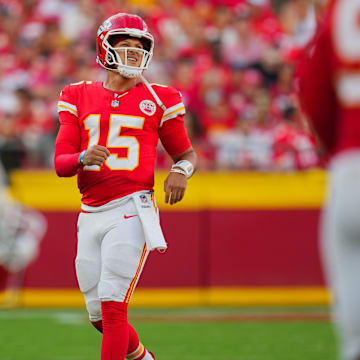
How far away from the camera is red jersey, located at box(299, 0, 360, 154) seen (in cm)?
262

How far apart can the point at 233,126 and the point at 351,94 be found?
328 inches

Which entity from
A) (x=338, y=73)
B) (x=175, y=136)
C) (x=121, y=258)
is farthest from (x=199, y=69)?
(x=338, y=73)

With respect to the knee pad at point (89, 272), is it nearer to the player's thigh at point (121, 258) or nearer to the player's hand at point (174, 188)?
the player's thigh at point (121, 258)

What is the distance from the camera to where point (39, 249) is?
32.6 feet

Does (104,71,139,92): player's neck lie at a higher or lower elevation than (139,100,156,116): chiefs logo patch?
higher

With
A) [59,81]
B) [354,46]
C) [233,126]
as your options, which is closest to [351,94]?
[354,46]

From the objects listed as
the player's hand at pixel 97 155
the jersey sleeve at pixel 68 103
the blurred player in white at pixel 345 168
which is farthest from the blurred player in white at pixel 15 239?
the blurred player in white at pixel 345 168

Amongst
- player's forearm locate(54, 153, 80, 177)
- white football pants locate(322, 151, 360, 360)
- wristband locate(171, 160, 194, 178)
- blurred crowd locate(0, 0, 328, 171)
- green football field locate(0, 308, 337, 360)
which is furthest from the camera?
blurred crowd locate(0, 0, 328, 171)

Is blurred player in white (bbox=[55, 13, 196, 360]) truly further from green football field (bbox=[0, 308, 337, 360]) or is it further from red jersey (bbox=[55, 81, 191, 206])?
green football field (bbox=[0, 308, 337, 360])

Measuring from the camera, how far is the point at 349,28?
8.61ft

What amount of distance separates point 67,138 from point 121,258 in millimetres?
691

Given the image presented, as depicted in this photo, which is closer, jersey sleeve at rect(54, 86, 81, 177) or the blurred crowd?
jersey sleeve at rect(54, 86, 81, 177)

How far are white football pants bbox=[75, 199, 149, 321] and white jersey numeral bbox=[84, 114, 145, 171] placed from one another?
0.67 feet

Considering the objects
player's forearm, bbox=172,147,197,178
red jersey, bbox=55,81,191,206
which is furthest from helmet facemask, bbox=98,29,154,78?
player's forearm, bbox=172,147,197,178
